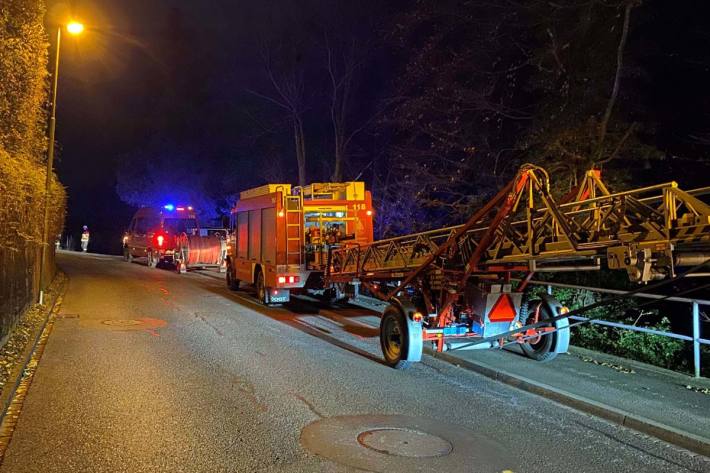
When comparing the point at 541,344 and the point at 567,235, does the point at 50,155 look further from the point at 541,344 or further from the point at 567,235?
the point at 567,235

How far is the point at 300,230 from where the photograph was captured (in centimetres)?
1432

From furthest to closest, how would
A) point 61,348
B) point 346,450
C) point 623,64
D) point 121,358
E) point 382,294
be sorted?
point 623,64
point 382,294
point 61,348
point 121,358
point 346,450

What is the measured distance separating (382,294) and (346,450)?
17.5 ft

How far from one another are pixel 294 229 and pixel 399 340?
6323 mm

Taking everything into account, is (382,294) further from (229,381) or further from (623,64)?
(623,64)

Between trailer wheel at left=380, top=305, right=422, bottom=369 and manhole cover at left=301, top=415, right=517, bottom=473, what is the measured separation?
204 cm

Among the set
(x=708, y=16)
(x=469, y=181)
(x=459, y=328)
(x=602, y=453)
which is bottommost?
(x=602, y=453)

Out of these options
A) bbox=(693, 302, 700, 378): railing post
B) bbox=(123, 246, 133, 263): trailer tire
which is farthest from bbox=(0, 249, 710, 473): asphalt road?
bbox=(123, 246, 133, 263): trailer tire

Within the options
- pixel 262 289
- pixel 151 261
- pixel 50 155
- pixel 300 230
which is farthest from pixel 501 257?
pixel 151 261

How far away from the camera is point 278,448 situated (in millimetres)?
5141

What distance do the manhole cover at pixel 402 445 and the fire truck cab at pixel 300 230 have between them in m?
7.57

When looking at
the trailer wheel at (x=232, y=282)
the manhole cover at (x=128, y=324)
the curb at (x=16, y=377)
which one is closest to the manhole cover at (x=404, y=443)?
the curb at (x=16, y=377)

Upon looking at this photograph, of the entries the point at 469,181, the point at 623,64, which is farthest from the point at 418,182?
the point at 623,64

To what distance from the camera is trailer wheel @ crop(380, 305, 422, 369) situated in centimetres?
813
